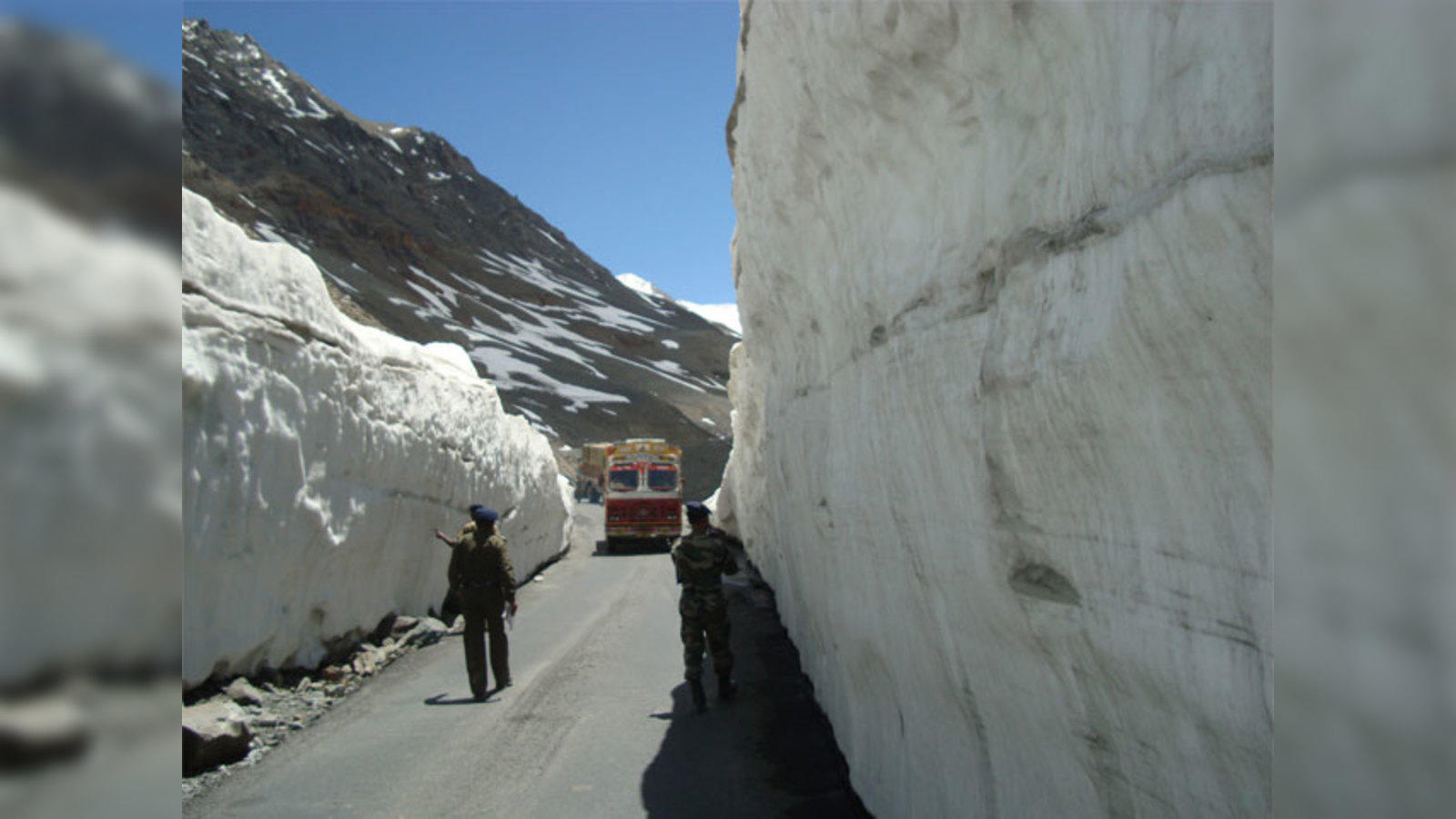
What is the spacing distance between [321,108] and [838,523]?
125941 millimetres

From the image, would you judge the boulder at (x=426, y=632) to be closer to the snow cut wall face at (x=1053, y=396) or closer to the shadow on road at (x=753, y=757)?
the shadow on road at (x=753, y=757)

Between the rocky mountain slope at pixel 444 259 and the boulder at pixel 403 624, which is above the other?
the rocky mountain slope at pixel 444 259

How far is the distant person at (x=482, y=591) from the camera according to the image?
28.4 ft

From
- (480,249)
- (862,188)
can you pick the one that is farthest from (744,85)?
(480,249)

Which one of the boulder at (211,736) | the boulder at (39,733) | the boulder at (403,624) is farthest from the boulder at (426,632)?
the boulder at (39,733)

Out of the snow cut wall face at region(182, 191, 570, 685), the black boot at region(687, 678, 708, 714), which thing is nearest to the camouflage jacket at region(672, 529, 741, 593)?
the black boot at region(687, 678, 708, 714)

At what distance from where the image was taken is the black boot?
27.0 ft

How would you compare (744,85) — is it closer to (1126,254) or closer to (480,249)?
(1126,254)

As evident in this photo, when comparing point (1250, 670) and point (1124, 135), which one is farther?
point (1124, 135)

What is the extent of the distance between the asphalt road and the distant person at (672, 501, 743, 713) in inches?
12.3

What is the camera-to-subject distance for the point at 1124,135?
2654 millimetres

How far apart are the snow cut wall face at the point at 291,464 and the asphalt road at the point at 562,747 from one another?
0.89 m

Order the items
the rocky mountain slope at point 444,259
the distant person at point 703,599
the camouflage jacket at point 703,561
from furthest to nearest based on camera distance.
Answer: the rocky mountain slope at point 444,259 → the camouflage jacket at point 703,561 → the distant person at point 703,599

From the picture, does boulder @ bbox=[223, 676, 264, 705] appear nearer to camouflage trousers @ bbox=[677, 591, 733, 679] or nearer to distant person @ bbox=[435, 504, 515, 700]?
distant person @ bbox=[435, 504, 515, 700]
